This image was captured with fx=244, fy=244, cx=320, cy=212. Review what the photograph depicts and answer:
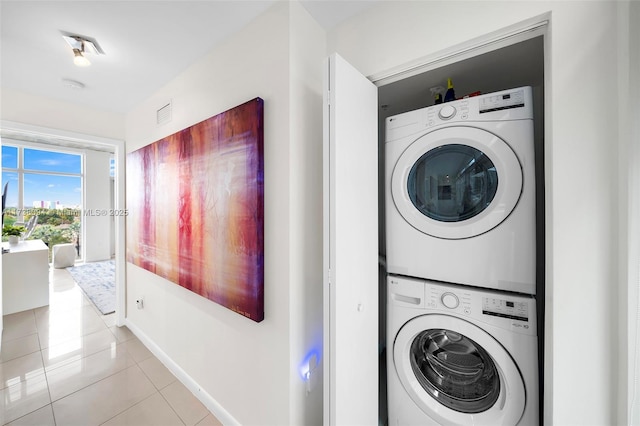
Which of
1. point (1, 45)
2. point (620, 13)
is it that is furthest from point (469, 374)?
point (1, 45)

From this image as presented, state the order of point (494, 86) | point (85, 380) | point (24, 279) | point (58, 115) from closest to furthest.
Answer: point (494, 86) → point (85, 380) → point (58, 115) → point (24, 279)

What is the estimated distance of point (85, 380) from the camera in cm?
197

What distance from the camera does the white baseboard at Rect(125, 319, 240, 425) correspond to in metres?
1.56

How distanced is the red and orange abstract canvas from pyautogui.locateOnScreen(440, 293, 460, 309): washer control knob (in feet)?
3.13

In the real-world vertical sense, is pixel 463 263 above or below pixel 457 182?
below

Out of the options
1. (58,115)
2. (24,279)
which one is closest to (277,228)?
(58,115)

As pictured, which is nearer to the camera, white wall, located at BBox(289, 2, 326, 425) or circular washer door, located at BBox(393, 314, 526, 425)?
circular washer door, located at BBox(393, 314, 526, 425)

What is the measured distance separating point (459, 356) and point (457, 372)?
0.34ft

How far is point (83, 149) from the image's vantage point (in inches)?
229

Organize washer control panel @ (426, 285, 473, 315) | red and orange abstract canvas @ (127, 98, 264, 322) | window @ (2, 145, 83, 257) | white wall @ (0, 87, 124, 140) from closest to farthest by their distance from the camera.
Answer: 1. washer control panel @ (426, 285, 473, 315)
2. red and orange abstract canvas @ (127, 98, 264, 322)
3. white wall @ (0, 87, 124, 140)
4. window @ (2, 145, 83, 257)

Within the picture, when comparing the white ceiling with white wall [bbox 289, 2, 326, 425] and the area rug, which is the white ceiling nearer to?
white wall [bbox 289, 2, 326, 425]

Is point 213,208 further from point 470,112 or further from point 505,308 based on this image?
point 505,308

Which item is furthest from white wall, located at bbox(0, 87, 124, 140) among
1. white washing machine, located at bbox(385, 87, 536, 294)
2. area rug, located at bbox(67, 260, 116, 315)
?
white washing machine, located at bbox(385, 87, 536, 294)

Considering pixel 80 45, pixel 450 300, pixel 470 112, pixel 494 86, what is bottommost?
pixel 450 300
